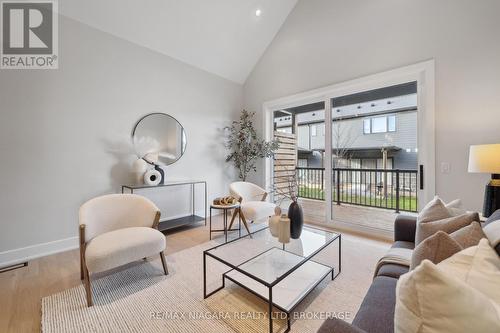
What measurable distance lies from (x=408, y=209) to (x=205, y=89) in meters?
4.10

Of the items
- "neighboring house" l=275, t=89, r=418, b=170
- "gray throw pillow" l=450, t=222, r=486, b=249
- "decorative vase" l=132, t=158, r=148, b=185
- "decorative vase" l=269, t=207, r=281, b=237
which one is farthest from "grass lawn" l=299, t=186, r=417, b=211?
"decorative vase" l=132, t=158, r=148, b=185

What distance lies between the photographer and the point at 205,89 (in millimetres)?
4086

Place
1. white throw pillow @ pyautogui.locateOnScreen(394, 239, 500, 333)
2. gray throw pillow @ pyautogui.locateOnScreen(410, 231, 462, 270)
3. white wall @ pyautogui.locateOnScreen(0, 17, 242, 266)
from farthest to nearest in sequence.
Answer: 1. white wall @ pyautogui.locateOnScreen(0, 17, 242, 266)
2. gray throw pillow @ pyautogui.locateOnScreen(410, 231, 462, 270)
3. white throw pillow @ pyautogui.locateOnScreen(394, 239, 500, 333)

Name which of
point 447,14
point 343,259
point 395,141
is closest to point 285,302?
point 343,259

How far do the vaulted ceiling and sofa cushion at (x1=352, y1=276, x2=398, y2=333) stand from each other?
12.7 feet

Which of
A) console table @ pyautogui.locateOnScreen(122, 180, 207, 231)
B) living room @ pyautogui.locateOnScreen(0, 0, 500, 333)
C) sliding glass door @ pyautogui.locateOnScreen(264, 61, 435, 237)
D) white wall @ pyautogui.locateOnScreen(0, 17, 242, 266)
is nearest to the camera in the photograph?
living room @ pyautogui.locateOnScreen(0, 0, 500, 333)

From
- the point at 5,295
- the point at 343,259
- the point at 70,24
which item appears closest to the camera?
the point at 5,295

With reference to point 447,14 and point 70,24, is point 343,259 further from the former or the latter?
point 70,24

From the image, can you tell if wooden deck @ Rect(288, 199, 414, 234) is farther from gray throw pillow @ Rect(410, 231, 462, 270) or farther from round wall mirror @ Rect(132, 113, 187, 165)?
round wall mirror @ Rect(132, 113, 187, 165)

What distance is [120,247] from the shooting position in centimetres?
176

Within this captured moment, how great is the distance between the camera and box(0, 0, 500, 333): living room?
1501 millimetres

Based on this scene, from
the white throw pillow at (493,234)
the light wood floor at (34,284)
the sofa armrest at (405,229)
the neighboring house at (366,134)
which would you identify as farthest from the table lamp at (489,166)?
the light wood floor at (34,284)

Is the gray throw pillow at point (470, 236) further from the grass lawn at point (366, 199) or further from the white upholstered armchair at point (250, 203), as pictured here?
the grass lawn at point (366, 199)

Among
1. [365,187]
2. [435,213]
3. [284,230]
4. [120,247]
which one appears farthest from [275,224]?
[365,187]
